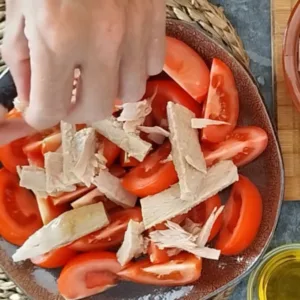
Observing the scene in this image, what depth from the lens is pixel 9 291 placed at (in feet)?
3.04

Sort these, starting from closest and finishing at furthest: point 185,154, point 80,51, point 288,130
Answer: point 80,51
point 185,154
point 288,130

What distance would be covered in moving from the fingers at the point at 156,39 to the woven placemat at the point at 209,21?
1.36 ft

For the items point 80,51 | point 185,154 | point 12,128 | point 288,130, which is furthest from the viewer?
point 288,130

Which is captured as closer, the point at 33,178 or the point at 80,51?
the point at 80,51

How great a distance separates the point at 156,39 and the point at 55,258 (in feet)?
1.58

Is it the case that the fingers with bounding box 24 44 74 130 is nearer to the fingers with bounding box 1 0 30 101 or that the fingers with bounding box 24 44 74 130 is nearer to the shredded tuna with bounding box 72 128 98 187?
the fingers with bounding box 1 0 30 101

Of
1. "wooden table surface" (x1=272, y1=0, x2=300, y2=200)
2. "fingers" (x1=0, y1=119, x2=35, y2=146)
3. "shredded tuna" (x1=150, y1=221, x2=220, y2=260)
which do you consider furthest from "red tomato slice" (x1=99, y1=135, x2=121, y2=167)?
"fingers" (x1=0, y1=119, x2=35, y2=146)

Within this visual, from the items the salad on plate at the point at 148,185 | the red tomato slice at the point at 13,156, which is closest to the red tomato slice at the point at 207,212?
the salad on plate at the point at 148,185

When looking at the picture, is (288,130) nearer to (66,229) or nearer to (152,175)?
(152,175)

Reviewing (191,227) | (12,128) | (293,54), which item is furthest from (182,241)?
(12,128)

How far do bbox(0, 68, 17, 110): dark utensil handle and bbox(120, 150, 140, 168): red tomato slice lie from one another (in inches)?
5.7

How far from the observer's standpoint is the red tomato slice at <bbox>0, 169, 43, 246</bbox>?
865 millimetres

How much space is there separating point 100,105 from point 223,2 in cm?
56

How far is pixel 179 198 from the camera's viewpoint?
2.71 feet
